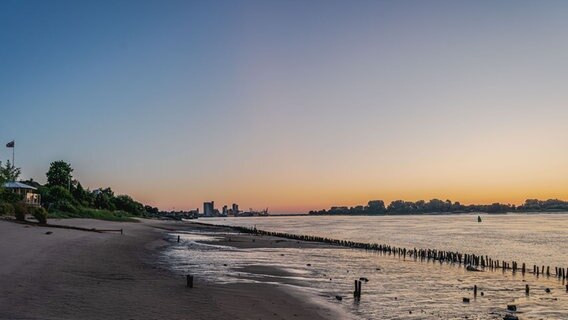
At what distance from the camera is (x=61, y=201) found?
87.7 meters

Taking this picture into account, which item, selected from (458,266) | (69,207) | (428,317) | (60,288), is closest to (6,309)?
(60,288)

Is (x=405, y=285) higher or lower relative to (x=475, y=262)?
higher

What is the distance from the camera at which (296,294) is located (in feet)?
78.5

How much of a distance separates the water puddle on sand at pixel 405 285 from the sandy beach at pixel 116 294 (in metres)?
2.67

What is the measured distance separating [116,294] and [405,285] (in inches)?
779

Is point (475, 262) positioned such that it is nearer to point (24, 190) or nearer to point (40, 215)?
point (40, 215)

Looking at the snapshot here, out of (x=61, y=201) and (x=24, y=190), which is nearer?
(x=24, y=190)

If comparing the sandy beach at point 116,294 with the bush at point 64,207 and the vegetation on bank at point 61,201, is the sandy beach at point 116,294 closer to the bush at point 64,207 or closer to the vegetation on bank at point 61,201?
the vegetation on bank at point 61,201

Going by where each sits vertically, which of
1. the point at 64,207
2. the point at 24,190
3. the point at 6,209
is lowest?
the point at 64,207

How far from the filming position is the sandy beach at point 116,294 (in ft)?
49.6

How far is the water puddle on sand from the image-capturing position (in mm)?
22545

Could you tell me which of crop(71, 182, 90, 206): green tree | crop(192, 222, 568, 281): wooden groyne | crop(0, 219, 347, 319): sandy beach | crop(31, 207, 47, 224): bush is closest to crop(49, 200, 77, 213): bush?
crop(71, 182, 90, 206): green tree

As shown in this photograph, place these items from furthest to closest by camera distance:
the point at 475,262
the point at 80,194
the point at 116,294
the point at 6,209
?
the point at 80,194
the point at 6,209
the point at 475,262
the point at 116,294

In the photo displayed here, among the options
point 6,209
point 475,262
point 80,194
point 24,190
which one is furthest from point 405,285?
point 80,194
